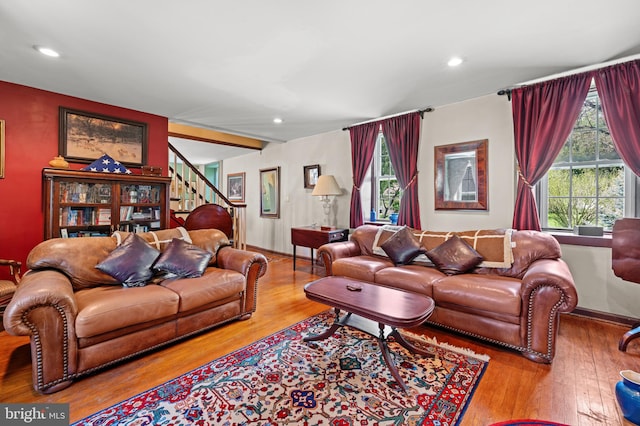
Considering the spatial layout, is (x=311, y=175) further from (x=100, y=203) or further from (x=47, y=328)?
(x=47, y=328)

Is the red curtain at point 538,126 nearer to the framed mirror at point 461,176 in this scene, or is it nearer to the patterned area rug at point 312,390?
the framed mirror at point 461,176

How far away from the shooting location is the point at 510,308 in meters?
2.20

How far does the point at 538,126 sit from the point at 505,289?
1.81 metres

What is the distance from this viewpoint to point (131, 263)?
2.46 meters

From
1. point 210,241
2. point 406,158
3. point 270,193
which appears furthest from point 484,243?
point 270,193

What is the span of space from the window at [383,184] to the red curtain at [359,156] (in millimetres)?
177

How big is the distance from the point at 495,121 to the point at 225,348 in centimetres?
364

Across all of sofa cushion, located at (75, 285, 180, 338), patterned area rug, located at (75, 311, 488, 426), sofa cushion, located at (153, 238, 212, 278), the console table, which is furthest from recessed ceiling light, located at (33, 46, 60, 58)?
the console table

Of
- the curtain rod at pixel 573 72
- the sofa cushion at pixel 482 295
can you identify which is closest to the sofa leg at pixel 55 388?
the sofa cushion at pixel 482 295

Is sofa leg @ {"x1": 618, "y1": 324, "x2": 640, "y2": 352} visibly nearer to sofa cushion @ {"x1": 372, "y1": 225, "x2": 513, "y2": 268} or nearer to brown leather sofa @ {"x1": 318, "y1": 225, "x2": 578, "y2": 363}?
brown leather sofa @ {"x1": 318, "y1": 225, "x2": 578, "y2": 363}

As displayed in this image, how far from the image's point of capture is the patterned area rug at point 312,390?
5.15ft

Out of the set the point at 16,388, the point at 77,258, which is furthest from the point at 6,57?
the point at 16,388

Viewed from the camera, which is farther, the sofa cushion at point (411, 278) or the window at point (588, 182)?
the window at point (588, 182)

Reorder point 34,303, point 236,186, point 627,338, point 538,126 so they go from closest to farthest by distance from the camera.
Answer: point 34,303, point 627,338, point 538,126, point 236,186
